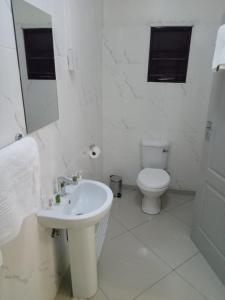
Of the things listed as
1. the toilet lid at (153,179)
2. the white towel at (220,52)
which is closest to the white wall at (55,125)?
the toilet lid at (153,179)

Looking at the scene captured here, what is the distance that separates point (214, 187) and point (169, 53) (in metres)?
1.51

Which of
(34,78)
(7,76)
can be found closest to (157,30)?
(34,78)

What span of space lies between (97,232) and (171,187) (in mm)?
1219

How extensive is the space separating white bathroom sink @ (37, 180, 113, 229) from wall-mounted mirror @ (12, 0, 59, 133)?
0.48m

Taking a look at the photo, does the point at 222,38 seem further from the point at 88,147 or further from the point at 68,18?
the point at 88,147

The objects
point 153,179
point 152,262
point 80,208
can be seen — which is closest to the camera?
point 80,208

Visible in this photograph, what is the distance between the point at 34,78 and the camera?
111cm

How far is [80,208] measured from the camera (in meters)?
1.54

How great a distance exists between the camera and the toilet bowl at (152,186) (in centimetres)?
223

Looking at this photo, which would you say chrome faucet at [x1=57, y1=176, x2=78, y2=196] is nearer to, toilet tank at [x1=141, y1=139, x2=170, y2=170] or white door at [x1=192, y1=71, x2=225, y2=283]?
white door at [x1=192, y1=71, x2=225, y2=283]

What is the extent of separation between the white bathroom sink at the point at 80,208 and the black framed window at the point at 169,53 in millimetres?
1535

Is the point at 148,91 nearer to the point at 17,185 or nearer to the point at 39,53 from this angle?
the point at 39,53

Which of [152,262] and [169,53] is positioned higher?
[169,53]

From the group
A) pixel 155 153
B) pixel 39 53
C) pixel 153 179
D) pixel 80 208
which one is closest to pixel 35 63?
pixel 39 53
